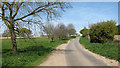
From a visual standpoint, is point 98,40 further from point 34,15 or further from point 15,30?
point 15,30

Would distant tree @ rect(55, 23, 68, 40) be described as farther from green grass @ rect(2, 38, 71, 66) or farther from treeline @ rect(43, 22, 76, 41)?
green grass @ rect(2, 38, 71, 66)

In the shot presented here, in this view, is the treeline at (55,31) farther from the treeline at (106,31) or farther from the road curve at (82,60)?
the treeline at (106,31)

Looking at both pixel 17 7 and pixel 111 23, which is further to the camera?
pixel 111 23

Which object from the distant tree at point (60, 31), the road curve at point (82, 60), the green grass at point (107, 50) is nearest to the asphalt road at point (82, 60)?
the road curve at point (82, 60)

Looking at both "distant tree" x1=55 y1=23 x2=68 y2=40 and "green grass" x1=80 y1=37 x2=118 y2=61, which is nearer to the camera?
"green grass" x1=80 y1=37 x2=118 y2=61

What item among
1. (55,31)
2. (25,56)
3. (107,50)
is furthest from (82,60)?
(55,31)

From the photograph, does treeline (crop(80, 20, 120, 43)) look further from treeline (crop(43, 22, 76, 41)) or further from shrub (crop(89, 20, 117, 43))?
treeline (crop(43, 22, 76, 41))

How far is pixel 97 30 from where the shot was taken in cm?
1942

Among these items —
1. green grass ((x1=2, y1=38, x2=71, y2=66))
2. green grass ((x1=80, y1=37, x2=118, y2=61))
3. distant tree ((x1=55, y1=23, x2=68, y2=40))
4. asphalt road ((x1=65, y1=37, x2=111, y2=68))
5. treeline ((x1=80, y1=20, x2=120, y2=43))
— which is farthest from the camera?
distant tree ((x1=55, y1=23, x2=68, y2=40))

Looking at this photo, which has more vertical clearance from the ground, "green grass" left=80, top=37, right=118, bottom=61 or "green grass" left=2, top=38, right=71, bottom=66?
"green grass" left=2, top=38, right=71, bottom=66

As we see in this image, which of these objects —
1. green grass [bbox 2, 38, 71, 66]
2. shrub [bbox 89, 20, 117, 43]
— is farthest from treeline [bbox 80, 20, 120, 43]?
green grass [bbox 2, 38, 71, 66]

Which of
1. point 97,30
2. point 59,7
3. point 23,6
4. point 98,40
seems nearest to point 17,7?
point 23,6

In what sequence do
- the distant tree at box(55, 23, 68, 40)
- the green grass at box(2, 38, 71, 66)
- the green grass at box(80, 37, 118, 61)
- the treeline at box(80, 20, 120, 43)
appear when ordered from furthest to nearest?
the distant tree at box(55, 23, 68, 40)
the treeline at box(80, 20, 120, 43)
the green grass at box(80, 37, 118, 61)
the green grass at box(2, 38, 71, 66)

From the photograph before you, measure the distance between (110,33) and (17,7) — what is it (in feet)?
58.4
